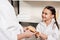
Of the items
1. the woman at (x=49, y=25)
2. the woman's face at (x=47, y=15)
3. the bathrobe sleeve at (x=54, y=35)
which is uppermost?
the woman's face at (x=47, y=15)

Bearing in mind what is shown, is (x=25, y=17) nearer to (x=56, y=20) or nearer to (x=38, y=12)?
(x=38, y=12)

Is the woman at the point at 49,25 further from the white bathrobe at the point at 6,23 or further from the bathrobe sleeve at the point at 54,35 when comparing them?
the white bathrobe at the point at 6,23

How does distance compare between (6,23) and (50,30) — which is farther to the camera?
(50,30)

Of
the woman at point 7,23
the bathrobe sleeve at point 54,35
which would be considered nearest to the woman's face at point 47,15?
the bathrobe sleeve at point 54,35

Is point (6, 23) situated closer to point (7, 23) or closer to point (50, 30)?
point (7, 23)

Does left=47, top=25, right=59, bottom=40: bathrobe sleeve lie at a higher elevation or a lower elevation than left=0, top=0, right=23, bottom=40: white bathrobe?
lower

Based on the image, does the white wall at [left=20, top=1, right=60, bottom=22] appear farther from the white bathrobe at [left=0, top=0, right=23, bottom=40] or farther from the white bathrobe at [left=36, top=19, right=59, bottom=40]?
the white bathrobe at [left=0, top=0, right=23, bottom=40]

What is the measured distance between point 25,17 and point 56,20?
15.3 inches

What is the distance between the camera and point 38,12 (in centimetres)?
184

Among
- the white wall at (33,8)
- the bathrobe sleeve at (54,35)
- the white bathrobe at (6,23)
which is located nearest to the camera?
the white bathrobe at (6,23)

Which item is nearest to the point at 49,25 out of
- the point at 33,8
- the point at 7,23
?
the point at 33,8

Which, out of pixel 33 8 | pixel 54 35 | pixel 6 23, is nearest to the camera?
pixel 6 23

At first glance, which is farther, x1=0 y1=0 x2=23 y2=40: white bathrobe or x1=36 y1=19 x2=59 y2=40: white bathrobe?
x1=36 y1=19 x2=59 y2=40: white bathrobe

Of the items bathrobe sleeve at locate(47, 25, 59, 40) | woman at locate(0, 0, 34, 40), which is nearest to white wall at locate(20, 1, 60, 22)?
bathrobe sleeve at locate(47, 25, 59, 40)
